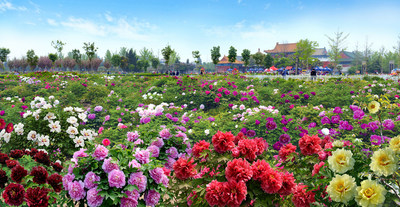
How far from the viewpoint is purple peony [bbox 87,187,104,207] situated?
7.15ft

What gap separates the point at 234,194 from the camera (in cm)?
194

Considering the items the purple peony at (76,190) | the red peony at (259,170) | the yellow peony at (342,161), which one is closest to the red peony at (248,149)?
the red peony at (259,170)

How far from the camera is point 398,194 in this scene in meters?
1.67

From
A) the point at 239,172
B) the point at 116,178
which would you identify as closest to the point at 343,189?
the point at 239,172

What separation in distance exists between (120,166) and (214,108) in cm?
684

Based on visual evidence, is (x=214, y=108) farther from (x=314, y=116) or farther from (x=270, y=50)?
(x=270, y=50)

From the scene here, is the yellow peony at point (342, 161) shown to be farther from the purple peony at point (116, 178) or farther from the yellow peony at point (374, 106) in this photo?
the purple peony at point (116, 178)

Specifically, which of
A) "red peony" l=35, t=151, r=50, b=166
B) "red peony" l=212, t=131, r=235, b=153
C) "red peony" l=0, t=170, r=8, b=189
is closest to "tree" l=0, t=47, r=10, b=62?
"red peony" l=35, t=151, r=50, b=166

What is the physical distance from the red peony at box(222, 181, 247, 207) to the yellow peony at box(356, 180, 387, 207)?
0.73 meters

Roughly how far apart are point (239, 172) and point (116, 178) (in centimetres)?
101

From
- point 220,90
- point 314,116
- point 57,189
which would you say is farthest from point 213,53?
point 57,189

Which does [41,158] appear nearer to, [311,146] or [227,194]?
[227,194]

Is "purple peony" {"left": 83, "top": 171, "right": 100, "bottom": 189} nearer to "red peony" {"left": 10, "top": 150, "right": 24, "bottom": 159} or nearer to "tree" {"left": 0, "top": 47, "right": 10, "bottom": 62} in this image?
"red peony" {"left": 10, "top": 150, "right": 24, "bottom": 159}

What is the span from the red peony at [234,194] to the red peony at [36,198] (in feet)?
5.25
